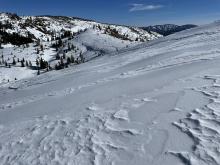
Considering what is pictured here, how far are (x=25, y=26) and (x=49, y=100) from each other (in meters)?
83.8

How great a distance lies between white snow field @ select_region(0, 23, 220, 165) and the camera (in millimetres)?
5059

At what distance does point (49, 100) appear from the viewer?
Answer: 10203mm

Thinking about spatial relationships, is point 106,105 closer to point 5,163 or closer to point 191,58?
point 5,163

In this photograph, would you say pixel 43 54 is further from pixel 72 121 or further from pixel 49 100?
pixel 72 121

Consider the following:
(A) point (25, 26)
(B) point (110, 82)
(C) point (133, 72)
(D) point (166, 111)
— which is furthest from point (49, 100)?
(A) point (25, 26)

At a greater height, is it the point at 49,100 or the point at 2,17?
the point at 2,17

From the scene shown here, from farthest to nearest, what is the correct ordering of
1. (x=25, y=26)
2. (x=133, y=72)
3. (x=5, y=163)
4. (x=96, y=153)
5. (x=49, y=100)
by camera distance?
(x=25, y=26), (x=133, y=72), (x=49, y=100), (x=5, y=163), (x=96, y=153)

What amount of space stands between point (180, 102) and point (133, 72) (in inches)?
204

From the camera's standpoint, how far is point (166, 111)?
6.61 meters

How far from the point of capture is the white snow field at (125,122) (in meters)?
5.06

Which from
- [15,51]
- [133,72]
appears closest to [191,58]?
[133,72]

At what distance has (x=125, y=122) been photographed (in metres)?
6.54

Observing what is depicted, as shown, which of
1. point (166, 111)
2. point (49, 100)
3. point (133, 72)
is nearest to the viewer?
point (166, 111)

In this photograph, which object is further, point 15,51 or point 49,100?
point 15,51
